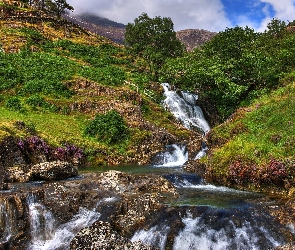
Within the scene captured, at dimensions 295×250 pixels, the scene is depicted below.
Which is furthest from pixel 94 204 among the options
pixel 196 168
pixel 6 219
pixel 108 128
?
pixel 108 128

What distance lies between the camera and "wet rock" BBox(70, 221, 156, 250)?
464 inches

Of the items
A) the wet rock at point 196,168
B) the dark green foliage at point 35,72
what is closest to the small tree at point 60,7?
the dark green foliage at point 35,72

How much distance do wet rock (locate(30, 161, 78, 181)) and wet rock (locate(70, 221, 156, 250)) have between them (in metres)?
6.75

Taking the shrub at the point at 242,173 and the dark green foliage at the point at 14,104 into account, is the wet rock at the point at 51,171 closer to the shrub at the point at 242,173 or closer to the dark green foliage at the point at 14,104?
the shrub at the point at 242,173

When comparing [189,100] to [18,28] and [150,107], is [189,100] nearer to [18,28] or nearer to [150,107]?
[150,107]

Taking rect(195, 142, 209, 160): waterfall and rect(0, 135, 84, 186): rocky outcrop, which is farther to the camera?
rect(195, 142, 209, 160): waterfall

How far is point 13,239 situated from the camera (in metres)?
13.8

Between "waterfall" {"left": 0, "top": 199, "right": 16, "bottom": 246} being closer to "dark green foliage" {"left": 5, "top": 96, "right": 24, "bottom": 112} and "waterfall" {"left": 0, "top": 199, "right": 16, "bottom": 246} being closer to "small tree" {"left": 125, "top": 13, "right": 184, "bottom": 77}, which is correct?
"dark green foliage" {"left": 5, "top": 96, "right": 24, "bottom": 112}

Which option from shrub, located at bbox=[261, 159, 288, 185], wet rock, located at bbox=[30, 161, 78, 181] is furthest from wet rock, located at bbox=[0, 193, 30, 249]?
shrub, located at bbox=[261, 159, 288, 185]

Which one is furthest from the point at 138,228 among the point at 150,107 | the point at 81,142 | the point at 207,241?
the point at 150,107

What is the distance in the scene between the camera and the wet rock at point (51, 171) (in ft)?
60.7

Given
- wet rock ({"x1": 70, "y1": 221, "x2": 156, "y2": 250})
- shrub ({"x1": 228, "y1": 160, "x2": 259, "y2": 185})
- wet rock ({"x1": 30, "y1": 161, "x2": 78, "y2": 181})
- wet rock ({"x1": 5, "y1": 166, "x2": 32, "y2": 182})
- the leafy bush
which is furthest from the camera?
the leafy bush

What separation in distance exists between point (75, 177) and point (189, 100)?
27333 mm

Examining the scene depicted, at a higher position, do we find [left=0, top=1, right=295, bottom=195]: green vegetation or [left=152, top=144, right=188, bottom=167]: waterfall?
[left=0, top=1, right=295, bottom=195]: green vegetation
